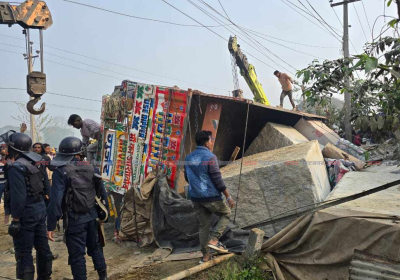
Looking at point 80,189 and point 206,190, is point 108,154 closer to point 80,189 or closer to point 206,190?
point 80,189

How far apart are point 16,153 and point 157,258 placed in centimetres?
236

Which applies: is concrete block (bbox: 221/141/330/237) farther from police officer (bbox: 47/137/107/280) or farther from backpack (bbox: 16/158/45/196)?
backpack (bbox: 16/158/45/196)

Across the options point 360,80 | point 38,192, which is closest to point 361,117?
point 38,192

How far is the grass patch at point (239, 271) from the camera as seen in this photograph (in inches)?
146

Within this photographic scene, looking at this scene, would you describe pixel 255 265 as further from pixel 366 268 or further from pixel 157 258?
pixel 157 258

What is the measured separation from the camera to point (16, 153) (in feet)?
14.0

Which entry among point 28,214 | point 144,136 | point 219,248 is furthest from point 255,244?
point 144,136

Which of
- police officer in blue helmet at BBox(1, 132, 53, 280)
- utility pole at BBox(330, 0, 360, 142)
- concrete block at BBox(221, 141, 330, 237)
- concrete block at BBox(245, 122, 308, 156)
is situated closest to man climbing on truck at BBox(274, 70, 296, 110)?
utility pole at BBox(330, 0, 360, 142)

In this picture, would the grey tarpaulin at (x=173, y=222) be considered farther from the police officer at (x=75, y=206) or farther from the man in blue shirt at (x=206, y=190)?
the police officer at (x=75, y=206)

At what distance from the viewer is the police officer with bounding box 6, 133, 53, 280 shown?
153 inches

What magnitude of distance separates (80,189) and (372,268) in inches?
120

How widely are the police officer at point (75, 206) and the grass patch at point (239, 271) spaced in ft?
4.13

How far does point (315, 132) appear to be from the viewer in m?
8.31

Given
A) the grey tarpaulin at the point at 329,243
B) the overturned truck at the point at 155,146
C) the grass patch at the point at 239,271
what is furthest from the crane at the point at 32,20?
the grey tarpaulin at the point at 329,243
